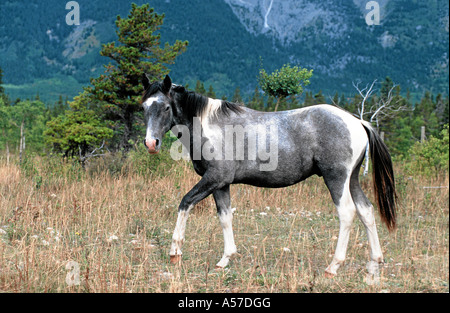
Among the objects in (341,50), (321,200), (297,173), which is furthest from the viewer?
(341,50)

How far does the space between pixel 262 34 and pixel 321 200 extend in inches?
7019

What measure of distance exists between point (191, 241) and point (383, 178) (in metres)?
2.94

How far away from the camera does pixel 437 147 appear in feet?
49.0

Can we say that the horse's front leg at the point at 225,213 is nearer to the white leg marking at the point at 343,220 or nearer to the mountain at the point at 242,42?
the white leg marking at the point at 343,220

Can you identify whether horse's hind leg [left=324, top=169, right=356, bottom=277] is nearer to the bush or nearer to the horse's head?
the horse's head

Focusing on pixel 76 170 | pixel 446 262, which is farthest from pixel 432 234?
pixel 76 170

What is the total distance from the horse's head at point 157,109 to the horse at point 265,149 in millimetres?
12

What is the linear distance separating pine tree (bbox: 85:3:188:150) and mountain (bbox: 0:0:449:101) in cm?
11181

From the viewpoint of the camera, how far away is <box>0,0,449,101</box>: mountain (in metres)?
142

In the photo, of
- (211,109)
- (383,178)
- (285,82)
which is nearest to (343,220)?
(383,178)

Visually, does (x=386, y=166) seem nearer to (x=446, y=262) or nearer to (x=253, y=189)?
(x=446, y=262)

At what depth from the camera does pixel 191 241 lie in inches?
246

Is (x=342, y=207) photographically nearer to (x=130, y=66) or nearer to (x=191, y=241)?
(x=191, y=241)

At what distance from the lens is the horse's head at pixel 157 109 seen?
490 centimetres
